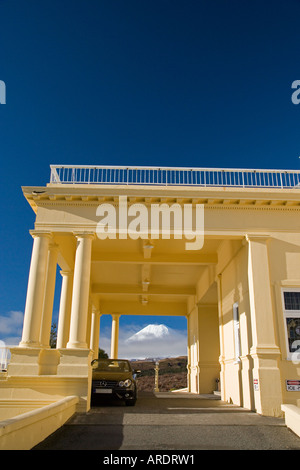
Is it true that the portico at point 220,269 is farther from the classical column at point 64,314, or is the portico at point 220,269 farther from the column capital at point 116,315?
the column capital at point 116,315

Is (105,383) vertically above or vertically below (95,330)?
below

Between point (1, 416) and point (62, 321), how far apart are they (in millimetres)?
5642

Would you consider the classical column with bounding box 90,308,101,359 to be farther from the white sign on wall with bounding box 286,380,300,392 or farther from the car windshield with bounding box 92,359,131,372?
the white sign on wall with bounding box 286,380,300,392

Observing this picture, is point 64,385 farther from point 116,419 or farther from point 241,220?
point 241,220

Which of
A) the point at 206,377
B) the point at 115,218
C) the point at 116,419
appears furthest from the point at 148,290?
the point at 116,419

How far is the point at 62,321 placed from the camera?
1592cm

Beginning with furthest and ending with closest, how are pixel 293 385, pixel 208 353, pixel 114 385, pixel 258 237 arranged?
pixel 208 353 → pixel 258 237 → pixel 114 385 → pixel 293 385

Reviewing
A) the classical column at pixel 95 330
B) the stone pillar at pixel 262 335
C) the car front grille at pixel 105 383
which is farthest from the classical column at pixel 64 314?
the stone pillar at pixel 262 335

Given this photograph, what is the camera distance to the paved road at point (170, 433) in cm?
615

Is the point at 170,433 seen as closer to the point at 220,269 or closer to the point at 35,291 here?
the point at 35,291

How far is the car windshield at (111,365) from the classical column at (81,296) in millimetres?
2154

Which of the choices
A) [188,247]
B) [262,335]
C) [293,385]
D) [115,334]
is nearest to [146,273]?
[188,247]

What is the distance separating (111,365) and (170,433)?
6309mm

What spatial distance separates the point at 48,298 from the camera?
41.2ft
